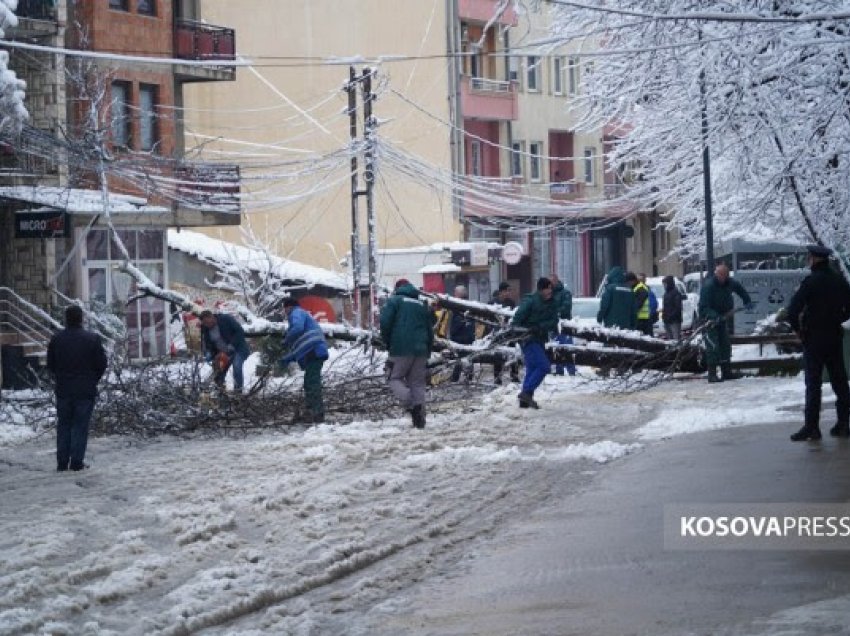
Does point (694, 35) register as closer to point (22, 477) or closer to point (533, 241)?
point (22, 477)

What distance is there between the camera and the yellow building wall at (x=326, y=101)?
55156 millimetres

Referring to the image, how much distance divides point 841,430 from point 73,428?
7317 mm

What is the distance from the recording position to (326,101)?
2138 inches

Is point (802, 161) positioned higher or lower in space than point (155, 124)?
lower

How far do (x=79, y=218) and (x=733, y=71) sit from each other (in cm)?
2510

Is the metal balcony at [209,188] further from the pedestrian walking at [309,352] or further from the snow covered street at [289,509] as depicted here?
the pedestrian walking at [309,352]

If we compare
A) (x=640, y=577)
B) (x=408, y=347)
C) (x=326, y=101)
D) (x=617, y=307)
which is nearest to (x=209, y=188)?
(x=326, y=101)

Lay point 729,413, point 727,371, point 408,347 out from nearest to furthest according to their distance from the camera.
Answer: point 729,413
point 408,347
point 727,371

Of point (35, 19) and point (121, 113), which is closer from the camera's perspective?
point (35, 19)

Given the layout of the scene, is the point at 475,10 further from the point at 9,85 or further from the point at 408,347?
the point at 408,347

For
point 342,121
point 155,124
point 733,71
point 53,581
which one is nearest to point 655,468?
point 733,71

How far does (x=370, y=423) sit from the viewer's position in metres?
21.0

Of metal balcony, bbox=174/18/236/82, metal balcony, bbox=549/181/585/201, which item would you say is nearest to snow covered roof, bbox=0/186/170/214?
metal balcony, bbox=174/18/236/82

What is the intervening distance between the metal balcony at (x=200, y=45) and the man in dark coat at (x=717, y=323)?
20988mm
